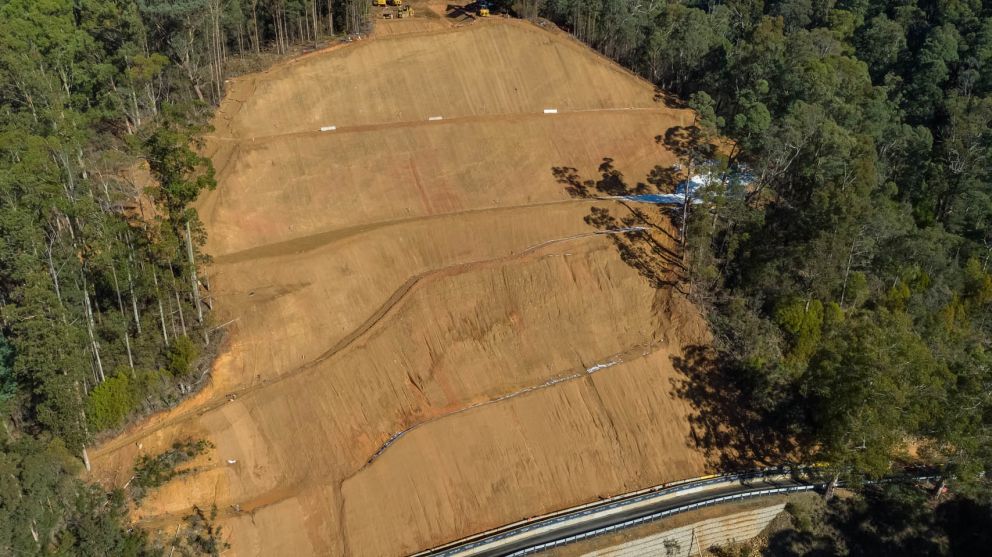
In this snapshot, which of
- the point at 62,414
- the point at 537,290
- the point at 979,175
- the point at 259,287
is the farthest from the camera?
the point at 979,175

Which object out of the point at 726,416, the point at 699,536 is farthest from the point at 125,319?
the point at 726,416

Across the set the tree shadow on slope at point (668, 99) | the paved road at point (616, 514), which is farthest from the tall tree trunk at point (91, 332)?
the tree shadow on slope at point (668, 99)

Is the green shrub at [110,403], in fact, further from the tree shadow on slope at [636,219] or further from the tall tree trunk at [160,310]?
the tree shadow on slope at [636,219]

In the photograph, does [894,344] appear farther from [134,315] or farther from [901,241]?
[134,315]

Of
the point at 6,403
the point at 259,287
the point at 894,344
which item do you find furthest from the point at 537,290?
the point at 6,403

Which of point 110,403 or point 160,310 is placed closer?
point 110,403

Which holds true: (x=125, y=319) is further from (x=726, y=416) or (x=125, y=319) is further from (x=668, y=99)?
(x=668, y=99)

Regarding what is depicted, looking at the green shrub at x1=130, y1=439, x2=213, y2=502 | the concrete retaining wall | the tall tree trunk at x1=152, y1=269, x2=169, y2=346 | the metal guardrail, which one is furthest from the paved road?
the tall tree trunk at x1=152, y1=269, x2=169, y2=346
